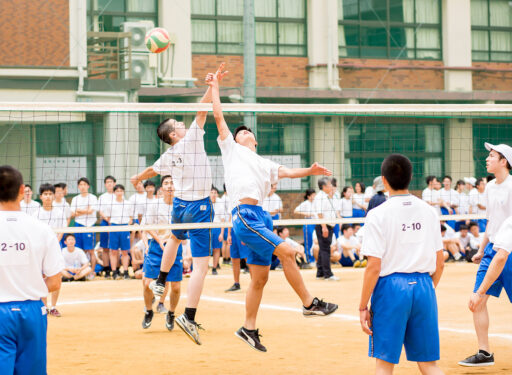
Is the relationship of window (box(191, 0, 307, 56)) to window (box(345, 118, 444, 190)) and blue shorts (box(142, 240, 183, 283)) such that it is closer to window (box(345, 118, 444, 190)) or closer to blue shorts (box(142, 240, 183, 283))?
window (box(345, 118, 444, 190))

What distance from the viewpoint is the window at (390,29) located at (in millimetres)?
29000

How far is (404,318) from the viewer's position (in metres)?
5.39

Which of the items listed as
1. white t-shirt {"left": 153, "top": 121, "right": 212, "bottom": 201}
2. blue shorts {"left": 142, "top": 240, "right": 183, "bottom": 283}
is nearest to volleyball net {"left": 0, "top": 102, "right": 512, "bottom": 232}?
blue shorts {"left": 142, "top": 240, "right": 183, "bottom": 283}

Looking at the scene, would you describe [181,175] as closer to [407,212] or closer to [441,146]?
[407,212]

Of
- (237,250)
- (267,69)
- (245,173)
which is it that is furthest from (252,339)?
(267,69)

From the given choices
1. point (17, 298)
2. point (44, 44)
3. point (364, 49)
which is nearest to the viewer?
point (17, 298)

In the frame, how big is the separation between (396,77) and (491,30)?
14.9 feet

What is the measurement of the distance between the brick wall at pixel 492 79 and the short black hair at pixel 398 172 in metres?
25.7

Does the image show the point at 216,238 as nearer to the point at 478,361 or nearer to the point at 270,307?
the point at 270,307

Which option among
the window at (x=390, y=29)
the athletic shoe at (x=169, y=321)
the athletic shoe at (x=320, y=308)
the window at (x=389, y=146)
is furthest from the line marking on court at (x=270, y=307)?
the window at (x=390, y=29)

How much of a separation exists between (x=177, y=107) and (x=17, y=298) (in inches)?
193

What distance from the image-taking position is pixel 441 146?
98.6ft

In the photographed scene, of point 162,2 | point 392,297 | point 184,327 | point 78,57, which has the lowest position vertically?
point 184,327

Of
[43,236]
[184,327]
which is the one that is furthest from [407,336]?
[184,327]
